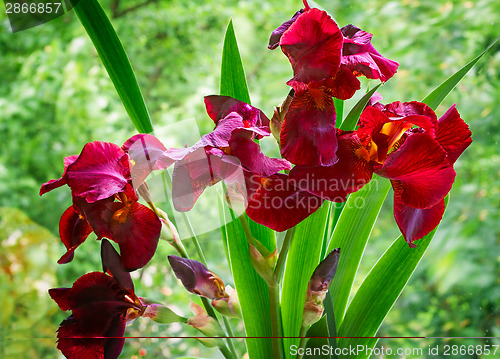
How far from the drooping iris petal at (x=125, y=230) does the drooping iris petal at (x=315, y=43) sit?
0.16m

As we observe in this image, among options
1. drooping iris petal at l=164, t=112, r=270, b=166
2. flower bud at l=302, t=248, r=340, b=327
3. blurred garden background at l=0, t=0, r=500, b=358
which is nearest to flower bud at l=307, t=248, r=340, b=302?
flower bud at l=302, t=248, r=340, b=327

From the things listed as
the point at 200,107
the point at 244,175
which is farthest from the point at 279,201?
the point at 200,107

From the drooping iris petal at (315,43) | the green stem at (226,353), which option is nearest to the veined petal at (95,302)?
the green stem at (226,353)

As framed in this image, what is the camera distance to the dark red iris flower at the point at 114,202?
312 millimetres

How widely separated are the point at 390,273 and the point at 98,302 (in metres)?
0.27

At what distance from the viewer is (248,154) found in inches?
12.4

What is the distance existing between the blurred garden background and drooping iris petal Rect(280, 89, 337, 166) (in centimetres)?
45

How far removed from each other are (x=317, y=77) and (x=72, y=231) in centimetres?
24

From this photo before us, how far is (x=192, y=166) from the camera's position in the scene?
319mm

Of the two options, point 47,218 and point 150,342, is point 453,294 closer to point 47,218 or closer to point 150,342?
point 150,342

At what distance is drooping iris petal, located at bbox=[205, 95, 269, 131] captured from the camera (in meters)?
0.37

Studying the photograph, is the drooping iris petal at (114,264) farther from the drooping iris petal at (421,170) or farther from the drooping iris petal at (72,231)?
the drooping iris petal at (421,170)

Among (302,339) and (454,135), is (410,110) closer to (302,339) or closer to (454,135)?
(454,135)

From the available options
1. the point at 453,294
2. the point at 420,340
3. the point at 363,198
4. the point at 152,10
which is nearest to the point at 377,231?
the point at 453,294
